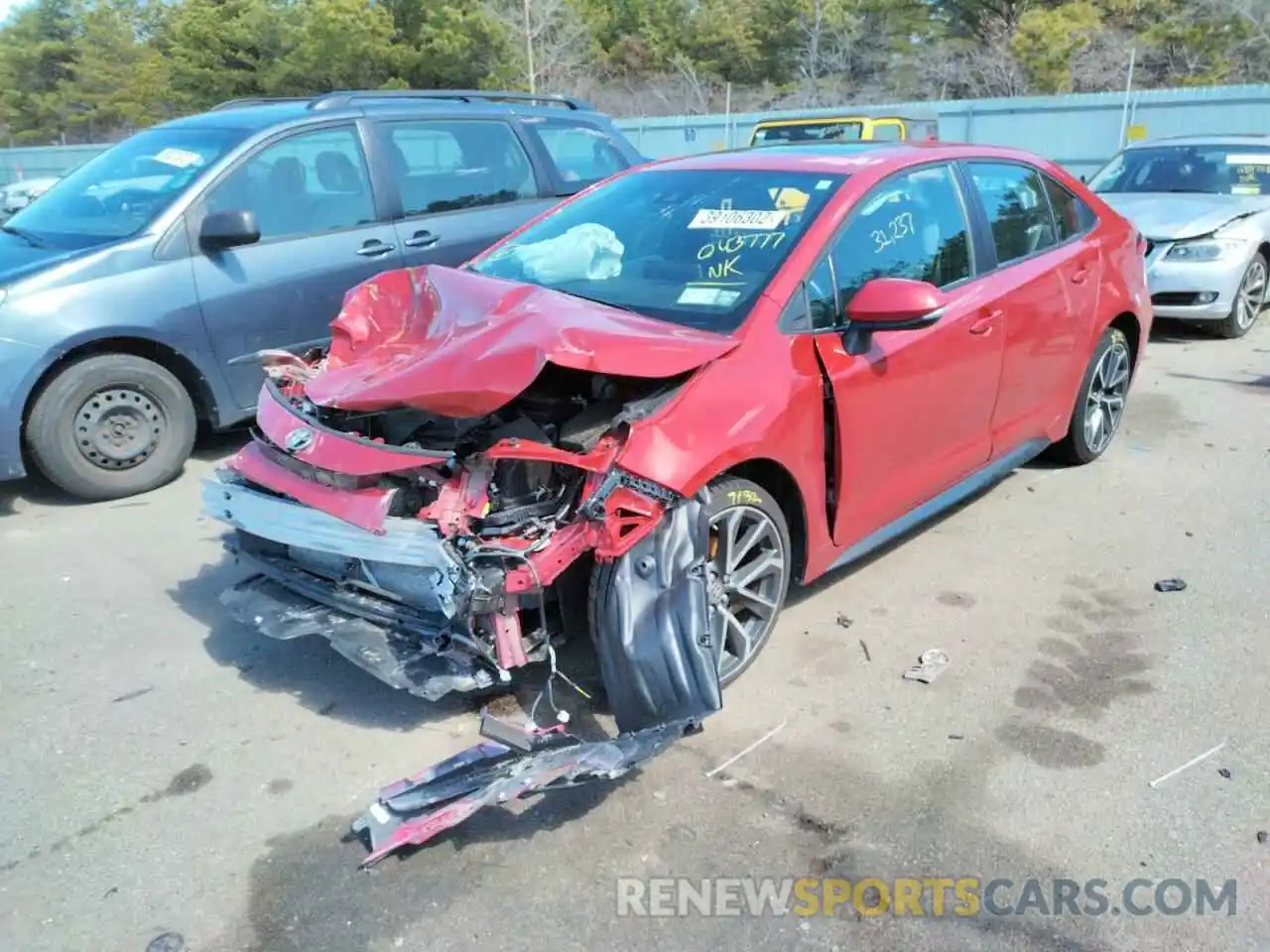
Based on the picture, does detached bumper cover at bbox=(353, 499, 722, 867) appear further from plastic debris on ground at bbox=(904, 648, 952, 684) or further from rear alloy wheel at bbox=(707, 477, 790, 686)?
plastic debris on ground at bbox=(904, 648, 952, 684)

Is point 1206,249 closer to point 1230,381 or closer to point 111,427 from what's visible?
point 1230,381

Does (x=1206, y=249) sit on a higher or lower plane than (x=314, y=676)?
higher

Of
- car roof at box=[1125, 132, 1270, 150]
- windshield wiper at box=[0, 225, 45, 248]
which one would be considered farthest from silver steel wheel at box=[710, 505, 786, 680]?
car roof at box=[1125, 132, 1270, 150]

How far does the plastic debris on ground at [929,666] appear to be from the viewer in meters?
3.65

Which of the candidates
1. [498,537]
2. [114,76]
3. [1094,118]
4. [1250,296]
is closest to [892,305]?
[498,537]

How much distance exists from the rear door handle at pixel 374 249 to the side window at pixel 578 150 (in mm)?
1614

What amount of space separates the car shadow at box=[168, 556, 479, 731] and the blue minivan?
1546mm

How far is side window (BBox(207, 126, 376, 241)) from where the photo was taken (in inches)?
227

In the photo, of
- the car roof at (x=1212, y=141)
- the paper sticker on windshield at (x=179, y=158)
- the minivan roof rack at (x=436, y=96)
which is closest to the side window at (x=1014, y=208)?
the minivan roof rack at (x=436, y=96)

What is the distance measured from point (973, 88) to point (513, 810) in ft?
126

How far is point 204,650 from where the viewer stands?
154 inches

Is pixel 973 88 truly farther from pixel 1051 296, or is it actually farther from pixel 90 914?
pixel 90 914

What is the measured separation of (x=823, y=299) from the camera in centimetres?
366

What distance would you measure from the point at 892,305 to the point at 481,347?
139 centimetres
